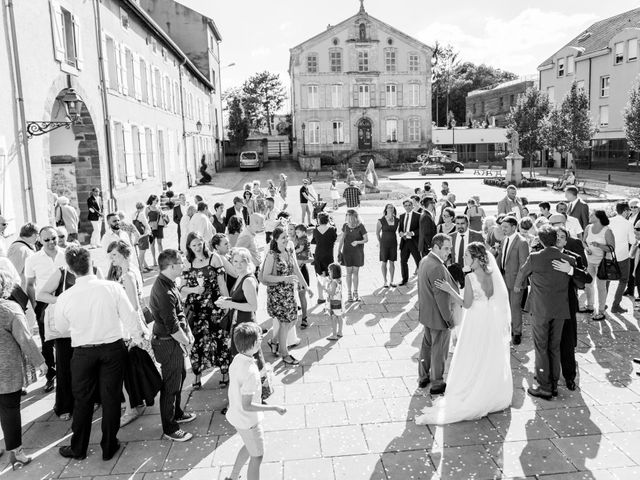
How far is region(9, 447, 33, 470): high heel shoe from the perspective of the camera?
4.98 m

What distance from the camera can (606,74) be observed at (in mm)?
41000

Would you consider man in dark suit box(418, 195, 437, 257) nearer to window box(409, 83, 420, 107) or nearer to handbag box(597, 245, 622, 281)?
handbag box(597, 245, 622, 281)

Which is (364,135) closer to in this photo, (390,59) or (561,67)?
(390,59)

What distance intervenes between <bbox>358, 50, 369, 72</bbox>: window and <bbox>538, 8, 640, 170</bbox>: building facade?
15.9 meters

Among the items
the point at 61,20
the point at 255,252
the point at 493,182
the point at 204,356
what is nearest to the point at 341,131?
the point at 493,182

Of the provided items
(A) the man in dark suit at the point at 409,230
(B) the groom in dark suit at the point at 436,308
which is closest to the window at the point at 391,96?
(A) the man in dark suit at the point at 409,230

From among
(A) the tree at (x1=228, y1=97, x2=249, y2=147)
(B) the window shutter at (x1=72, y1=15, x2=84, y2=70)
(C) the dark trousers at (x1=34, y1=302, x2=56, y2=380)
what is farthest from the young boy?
(A) the tree at (x1=228, y1=97, x2=249, y2=147)

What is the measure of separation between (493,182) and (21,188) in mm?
25286

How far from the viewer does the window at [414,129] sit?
161 ft

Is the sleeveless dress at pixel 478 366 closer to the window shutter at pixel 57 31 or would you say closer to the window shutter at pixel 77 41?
the window shutter at pixel 57 31

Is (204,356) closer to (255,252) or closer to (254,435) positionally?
(254,435)

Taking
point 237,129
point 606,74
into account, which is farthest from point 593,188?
point 237,129

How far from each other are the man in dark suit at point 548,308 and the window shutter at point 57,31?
1244 centimetres

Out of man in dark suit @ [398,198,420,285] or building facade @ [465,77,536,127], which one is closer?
man in dark suit @ [398,198,420,285]
